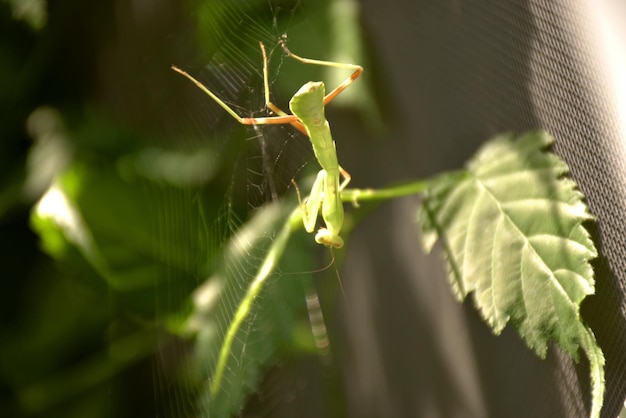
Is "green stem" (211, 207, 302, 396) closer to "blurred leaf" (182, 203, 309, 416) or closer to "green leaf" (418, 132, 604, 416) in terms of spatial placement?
"blurred leaf" (182, 203, 309, 416)

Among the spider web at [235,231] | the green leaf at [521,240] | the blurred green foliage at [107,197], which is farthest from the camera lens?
the blurred green foliage at [107,197]

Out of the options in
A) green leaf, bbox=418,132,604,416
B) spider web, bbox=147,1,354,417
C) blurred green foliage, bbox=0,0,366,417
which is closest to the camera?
green leaf, bbox=418,132,604,416

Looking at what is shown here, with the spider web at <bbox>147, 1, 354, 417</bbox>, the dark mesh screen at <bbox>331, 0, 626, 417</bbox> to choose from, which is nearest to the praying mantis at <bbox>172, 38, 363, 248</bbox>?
the spider web at <bbox>147, 1, 354, 417</bbox>

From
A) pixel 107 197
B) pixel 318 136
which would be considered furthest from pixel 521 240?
pixel 107 197

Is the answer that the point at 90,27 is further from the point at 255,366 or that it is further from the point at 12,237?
the point at 255,366

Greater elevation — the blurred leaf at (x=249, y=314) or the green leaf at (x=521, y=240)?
the green leaf at (x=521, y=240)

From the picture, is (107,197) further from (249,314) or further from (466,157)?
(466,157)

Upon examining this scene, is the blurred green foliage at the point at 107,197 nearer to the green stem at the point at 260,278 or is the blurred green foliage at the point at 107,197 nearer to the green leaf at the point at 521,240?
the green stem at the point at 260,278

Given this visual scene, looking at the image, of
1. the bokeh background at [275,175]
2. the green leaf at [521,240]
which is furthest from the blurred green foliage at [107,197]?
the green leaf at [521,240]

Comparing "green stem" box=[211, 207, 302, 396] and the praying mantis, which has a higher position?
the praying mantis
